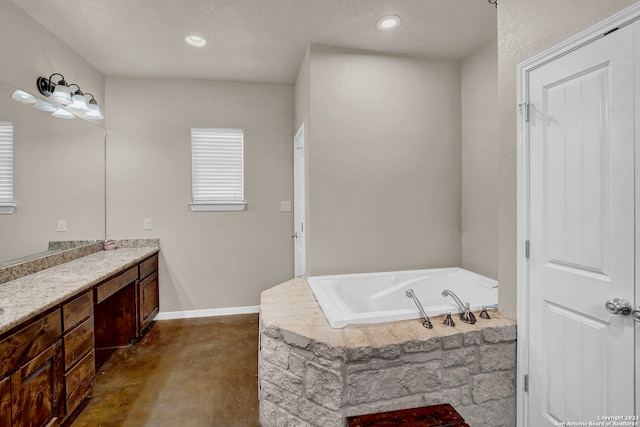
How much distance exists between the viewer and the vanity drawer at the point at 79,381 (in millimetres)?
1805

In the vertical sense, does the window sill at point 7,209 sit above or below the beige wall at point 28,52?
below

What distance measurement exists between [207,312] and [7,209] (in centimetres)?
205

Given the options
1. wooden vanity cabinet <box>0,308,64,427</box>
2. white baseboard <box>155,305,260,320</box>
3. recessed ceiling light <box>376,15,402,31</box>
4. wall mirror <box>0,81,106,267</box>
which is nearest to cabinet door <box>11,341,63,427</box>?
wooden vanity cabinet <box>0,308,64,427</box>

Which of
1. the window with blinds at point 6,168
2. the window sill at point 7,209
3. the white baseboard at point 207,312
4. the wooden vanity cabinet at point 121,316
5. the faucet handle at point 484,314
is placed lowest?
the white baseboard at point 207,312

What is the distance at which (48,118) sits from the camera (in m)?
2.43

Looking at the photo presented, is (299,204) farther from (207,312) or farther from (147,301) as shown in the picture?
(147,301)

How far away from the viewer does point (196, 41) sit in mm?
2572

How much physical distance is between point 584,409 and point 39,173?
12.0ft

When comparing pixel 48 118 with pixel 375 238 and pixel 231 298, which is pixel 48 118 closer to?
pixel 231 298

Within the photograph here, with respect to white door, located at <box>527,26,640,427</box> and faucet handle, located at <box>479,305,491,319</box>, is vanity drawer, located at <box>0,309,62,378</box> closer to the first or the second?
faucet handle, located at <box>479,305,491,319</box>

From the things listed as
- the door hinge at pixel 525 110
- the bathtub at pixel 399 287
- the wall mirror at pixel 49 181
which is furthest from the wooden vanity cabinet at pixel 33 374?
the door hinge at pixel 525 110

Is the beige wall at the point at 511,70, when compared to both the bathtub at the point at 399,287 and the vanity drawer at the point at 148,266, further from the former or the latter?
the vanity drawer at the point at 148,266

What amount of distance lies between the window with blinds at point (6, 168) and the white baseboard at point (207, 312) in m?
1.86

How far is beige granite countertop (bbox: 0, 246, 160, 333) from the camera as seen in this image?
1476 millimetres
